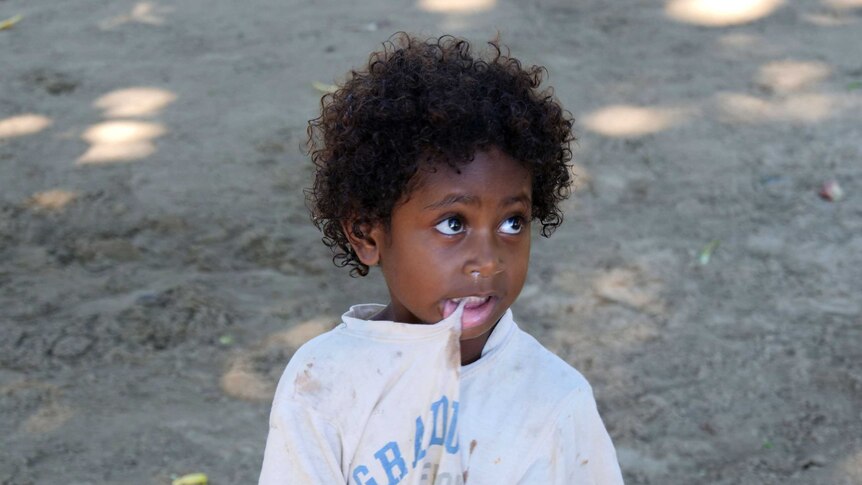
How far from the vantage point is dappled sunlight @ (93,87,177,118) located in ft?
15.0

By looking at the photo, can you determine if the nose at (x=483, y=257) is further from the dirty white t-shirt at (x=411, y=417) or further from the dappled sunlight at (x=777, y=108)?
the dappled sunlight at (x=777, y=108)

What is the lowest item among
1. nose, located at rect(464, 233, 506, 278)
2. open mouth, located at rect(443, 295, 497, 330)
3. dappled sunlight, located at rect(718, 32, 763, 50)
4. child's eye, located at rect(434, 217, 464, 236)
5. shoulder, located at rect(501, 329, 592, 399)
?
dappled sunlight, located at rect(718, 32, 763, 50)

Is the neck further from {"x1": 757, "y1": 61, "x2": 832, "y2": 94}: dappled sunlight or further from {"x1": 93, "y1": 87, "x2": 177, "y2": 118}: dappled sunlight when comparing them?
{"x1": 757, "y1": 61, "x2": 832, "y2": 94}: dappled sunlight

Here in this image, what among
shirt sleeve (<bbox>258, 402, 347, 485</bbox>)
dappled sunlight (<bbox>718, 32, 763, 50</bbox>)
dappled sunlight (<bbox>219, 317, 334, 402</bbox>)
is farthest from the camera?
dappled sunlight (<bbox>718, 32, 763, 50</bbox>)

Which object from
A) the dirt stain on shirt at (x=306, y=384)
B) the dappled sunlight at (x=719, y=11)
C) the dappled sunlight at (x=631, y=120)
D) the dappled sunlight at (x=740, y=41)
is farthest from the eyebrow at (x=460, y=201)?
the dappled sunlight at (x=719, y=11)

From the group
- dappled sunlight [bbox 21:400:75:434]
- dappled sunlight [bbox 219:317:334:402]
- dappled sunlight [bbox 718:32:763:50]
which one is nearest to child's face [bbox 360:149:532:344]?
dappled sunlight [bbox 219:317:334:402]

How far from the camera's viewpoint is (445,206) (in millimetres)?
1666

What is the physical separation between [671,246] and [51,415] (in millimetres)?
1957

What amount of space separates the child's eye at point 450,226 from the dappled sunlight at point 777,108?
3019 mm

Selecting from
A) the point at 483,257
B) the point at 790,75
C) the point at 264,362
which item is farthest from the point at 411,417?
the point at 790,75

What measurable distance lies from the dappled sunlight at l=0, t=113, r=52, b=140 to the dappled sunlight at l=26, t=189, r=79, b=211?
512 millimetres

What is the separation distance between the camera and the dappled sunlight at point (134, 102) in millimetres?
4570

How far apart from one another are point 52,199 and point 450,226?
2683mm

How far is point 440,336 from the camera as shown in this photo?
167 cm
